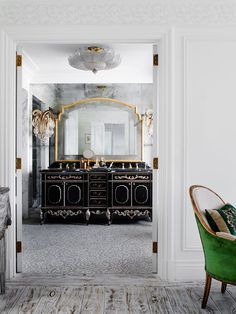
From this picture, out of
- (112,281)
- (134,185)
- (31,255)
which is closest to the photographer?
(112,281)

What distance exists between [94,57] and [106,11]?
159 centimetres

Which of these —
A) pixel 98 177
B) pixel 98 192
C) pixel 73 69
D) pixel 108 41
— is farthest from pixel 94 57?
pixel 98 192

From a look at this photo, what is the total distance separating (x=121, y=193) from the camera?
5570mm

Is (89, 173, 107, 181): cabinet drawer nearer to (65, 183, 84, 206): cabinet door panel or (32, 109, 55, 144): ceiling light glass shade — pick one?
(65, 183, 84, 206): cabinet door panel

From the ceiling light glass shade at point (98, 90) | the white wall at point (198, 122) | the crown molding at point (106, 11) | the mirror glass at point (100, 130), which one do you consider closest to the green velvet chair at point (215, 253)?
the white wall at point (198, 122)

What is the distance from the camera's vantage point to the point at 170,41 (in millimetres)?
3061

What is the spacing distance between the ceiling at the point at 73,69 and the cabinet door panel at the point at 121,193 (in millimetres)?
2010

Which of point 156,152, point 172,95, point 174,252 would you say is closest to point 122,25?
point 172,95

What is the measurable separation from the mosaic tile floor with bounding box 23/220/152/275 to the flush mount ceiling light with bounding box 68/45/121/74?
8.25 ft

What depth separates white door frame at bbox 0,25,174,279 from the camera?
3.06 metres

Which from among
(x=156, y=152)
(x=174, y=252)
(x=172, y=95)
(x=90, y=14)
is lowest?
→ (x=174, y=252)

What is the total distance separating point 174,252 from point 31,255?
5.68ft

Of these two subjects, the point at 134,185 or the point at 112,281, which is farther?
the point at 134,185

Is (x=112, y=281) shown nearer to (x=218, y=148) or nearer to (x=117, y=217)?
(x=218, y=148)
